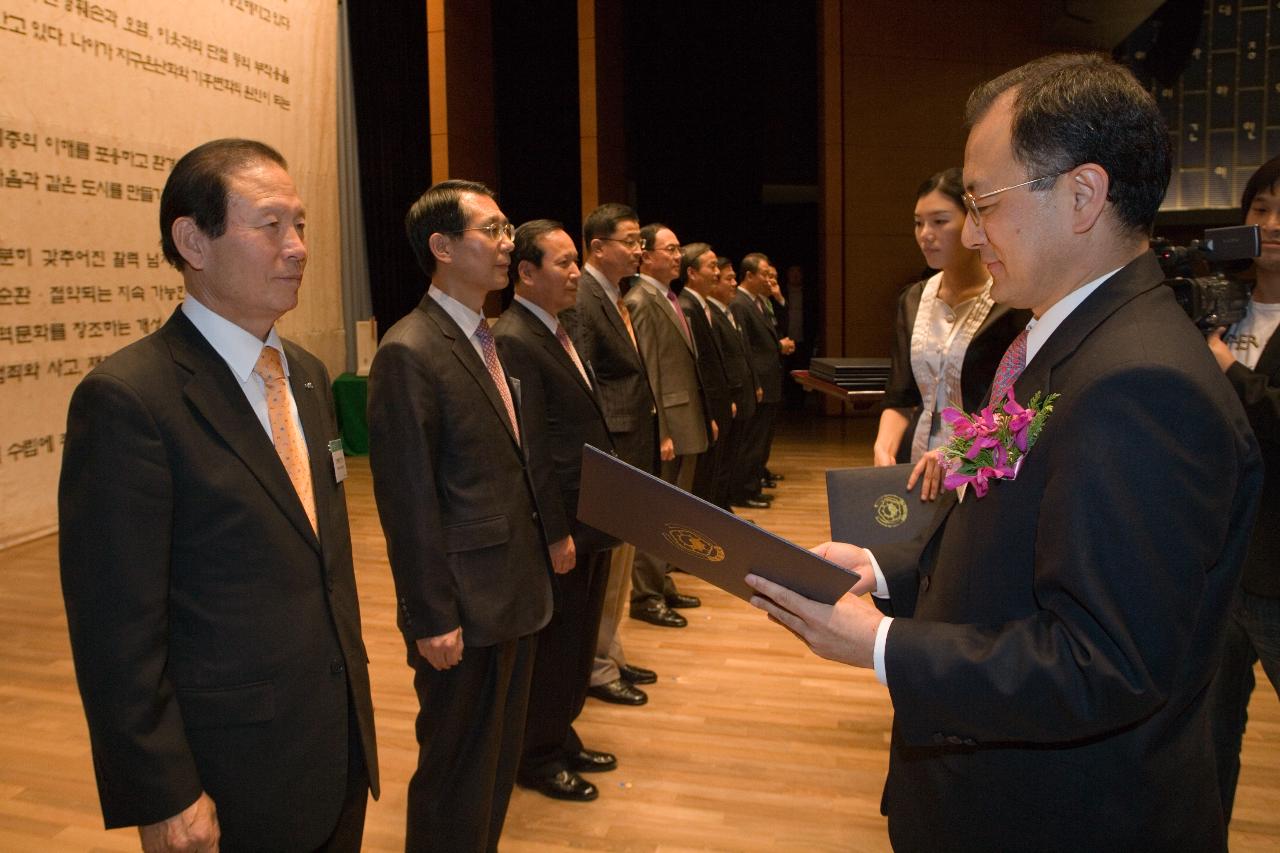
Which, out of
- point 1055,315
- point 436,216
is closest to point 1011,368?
point 1055,315

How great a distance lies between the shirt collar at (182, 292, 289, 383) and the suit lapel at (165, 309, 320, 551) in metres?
0.01

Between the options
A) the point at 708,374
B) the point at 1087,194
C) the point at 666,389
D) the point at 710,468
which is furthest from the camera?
the point at 708,374

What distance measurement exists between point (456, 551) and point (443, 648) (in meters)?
0.21

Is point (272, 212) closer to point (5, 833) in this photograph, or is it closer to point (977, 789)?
point (977, 789)

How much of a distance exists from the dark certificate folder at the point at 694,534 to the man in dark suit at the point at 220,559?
472 mm

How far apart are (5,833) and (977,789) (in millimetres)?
2541

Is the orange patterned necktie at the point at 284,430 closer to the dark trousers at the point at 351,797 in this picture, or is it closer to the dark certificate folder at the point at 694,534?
the dark trousers at the point at 351,797

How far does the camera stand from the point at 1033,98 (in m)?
1.04

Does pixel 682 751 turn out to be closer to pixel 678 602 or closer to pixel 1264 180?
pixel 678 602

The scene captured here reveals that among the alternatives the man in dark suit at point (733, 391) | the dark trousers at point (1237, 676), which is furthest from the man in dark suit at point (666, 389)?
the dark trousers at point (1237, 676)

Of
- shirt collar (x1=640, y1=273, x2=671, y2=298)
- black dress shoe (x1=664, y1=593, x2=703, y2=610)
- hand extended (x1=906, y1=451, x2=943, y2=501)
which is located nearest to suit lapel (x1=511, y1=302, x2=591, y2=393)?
hand extended (x1=906, y1=451, x2=943, y2=501)

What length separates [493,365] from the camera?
7.34ft

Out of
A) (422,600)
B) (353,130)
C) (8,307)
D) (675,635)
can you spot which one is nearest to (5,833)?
(422,600)

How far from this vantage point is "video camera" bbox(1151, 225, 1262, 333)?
155 centimetres
